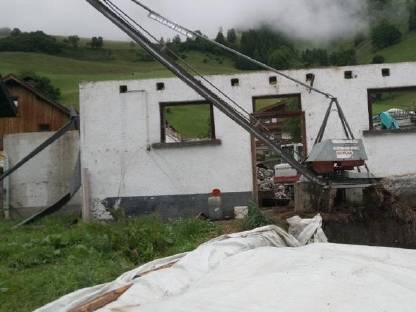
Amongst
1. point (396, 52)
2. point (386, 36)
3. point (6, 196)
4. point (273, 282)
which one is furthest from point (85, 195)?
point (386, 36)

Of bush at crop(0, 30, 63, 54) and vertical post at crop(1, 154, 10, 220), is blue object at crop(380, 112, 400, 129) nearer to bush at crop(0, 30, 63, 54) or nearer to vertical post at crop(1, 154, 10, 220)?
vertical post at crop(1, 154, 10, 220)

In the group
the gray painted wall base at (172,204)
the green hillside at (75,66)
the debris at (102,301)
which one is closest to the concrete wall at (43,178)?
the gray painted wall base at (172,204)

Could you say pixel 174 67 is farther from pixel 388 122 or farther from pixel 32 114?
pixel 32 114

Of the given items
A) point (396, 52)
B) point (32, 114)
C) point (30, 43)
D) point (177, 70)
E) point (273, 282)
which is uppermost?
point (30, 43)

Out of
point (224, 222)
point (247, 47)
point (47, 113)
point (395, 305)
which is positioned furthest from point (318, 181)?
point (247, 47)

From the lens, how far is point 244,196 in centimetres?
1230

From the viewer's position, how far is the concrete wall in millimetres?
14438

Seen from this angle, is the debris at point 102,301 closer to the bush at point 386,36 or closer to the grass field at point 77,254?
the grass field at point 77,254

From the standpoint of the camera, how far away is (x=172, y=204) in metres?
12.5

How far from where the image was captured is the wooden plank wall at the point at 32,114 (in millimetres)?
32969

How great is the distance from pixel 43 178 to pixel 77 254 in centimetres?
688

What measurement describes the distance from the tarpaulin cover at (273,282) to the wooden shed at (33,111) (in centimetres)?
2959

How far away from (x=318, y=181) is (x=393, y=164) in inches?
150

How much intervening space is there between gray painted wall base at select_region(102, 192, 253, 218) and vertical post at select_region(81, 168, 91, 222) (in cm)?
37
